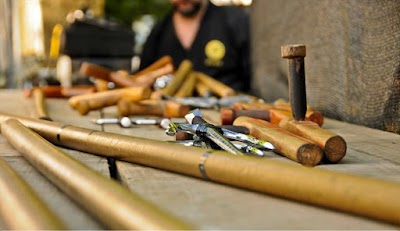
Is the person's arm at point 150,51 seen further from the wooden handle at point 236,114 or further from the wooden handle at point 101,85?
the wooden handle at point 236,114

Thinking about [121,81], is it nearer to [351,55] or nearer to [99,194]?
[351,55]

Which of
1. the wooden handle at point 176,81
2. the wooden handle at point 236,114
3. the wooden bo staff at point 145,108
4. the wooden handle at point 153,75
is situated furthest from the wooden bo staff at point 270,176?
the wooden handle at point 153,75

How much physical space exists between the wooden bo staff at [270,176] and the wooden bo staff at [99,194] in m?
0.18

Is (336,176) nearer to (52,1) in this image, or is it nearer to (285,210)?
(285,210)

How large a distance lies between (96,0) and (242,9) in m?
4.42

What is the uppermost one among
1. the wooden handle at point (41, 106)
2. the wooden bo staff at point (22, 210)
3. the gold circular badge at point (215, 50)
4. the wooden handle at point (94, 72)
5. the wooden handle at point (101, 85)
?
the gold circular badge at point (215, 50)

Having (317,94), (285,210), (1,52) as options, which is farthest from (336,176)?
(1,52)

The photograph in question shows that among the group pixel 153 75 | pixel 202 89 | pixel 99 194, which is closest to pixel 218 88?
pixel 202 89

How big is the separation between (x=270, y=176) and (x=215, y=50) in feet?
12.6

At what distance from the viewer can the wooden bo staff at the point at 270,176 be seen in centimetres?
101

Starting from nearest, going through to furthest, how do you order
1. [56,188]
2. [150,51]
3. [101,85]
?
1. [56,188]
2. [101,85]
3. [150,51]

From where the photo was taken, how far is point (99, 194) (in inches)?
40.9

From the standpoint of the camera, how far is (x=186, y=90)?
3.67 m

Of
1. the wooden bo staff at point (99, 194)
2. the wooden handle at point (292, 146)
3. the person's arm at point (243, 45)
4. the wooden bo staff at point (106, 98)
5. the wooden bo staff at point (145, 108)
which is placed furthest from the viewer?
the person's arm at point (243, 45)
